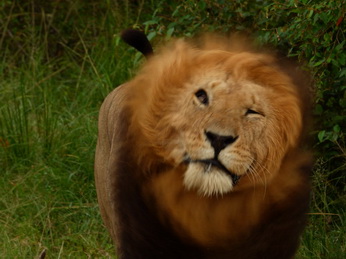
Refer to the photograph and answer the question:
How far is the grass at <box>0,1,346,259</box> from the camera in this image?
4.24 metres

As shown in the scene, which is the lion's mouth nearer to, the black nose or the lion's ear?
the black nose

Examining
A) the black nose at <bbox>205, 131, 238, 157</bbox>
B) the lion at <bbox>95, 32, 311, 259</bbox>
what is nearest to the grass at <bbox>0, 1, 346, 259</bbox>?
the lion at <bbox>95, 32, 311, 259</bbox>

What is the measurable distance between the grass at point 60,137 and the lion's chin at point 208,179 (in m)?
1.53

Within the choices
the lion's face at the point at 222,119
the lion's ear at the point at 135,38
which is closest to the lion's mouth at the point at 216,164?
the lion's face at the point at 222,119

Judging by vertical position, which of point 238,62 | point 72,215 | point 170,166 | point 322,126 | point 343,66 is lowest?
point 72,215

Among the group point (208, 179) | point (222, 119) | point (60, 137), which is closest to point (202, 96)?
point (222, 119)

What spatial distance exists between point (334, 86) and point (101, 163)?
3.92 ft

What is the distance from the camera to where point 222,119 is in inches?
95.1

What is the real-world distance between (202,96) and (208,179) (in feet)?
0.71

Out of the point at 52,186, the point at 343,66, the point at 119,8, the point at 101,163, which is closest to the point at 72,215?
the point at 52,186

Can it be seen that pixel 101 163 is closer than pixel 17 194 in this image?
Yes

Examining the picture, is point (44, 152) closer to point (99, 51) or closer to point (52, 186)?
point (52, 186)

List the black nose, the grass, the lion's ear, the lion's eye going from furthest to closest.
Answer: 1. the grass
2. the lion's ear
3. the lion's eye
4. the black nose

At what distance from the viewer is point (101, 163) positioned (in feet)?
11.7
